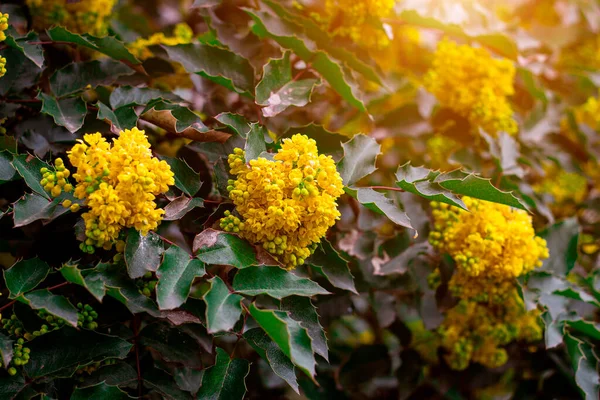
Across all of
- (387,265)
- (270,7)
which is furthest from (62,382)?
(270,7)

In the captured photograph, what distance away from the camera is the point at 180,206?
1306mm

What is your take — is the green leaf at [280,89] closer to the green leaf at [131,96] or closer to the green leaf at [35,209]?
the green leaf at [131,96]

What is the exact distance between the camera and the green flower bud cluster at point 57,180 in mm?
A: 1193

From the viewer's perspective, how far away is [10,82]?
156 cm

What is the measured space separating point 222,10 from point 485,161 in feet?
4.02

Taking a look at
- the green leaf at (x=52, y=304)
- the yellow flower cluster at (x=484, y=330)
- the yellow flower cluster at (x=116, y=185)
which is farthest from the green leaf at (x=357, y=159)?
the green leaf at (x=52, y=304)

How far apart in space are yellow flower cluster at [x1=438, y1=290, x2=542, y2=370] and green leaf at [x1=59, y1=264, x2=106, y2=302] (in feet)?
3.98

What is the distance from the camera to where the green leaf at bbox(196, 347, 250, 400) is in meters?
1.25

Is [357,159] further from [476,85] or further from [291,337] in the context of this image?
[476,85]

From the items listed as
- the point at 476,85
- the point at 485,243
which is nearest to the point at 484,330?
the point at 485,243

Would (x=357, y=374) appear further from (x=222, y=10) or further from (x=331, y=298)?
(x=222, y=10)

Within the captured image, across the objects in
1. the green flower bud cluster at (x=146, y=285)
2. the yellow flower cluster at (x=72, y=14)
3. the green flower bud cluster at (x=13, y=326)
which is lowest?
the green flower bud cluster at (x=13, y=326)

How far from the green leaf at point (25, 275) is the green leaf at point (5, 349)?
0.10 meters

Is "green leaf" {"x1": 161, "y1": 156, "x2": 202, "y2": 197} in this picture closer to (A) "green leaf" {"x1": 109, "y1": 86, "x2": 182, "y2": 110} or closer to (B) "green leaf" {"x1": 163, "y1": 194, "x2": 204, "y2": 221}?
(B) "green leaf" {"x1": 163, "y1": 194, "x2": 204, "y2": 221}
